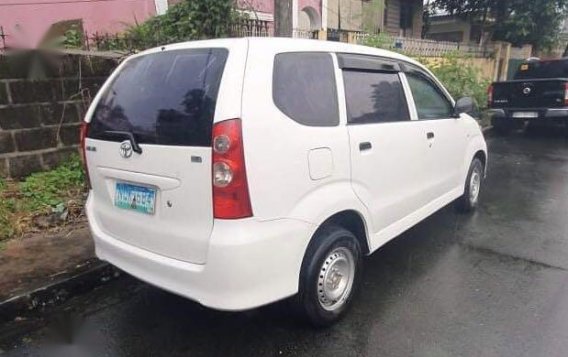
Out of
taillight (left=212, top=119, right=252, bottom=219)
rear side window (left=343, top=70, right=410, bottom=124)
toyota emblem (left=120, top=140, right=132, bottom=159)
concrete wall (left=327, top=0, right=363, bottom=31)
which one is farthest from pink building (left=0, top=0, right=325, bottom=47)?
taillight (left=212, top=119, right=252, bottom=219)

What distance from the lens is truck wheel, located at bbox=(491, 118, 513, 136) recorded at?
417 inches

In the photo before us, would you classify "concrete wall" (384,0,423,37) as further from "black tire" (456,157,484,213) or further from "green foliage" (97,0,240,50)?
"black tire" (456,157,484,213)

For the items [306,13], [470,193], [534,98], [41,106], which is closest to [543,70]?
[534,98]

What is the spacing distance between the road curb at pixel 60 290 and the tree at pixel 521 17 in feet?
58.6

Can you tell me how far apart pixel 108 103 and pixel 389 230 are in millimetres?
2136

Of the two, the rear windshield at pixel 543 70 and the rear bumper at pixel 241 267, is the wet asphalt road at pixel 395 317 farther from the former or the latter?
the rear windshield at pixel 543 70

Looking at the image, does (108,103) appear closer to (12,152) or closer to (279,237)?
(279,237)

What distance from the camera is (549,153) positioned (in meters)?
8.50

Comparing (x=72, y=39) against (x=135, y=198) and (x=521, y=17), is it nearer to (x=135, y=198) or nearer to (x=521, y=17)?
(x=135, y=198)

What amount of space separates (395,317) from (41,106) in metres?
4.18

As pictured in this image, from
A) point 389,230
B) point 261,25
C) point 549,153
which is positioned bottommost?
point 549,153

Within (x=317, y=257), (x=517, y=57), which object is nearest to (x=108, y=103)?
(x=317, y=257)

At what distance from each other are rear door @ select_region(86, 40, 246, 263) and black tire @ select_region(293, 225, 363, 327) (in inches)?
25.8

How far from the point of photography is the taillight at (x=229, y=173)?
222 cm
